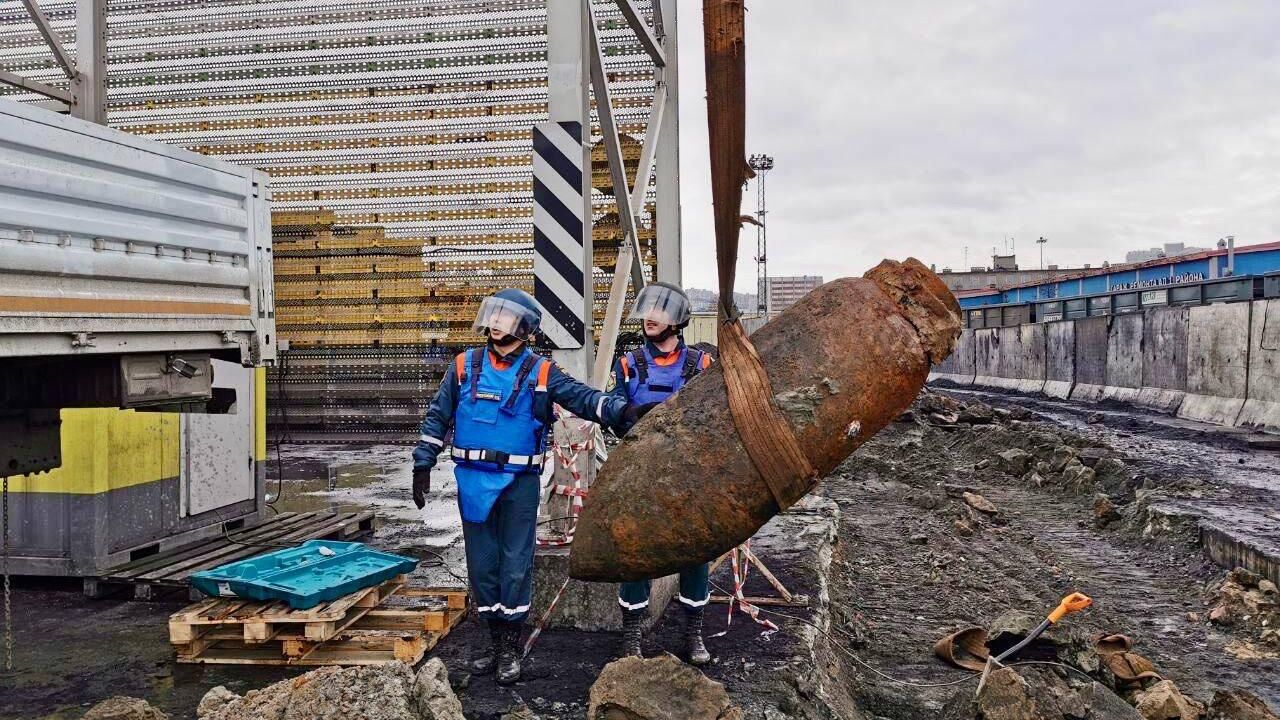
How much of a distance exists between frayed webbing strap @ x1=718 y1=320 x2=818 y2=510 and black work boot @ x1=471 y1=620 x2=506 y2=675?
6.75 ft

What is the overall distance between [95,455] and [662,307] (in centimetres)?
384

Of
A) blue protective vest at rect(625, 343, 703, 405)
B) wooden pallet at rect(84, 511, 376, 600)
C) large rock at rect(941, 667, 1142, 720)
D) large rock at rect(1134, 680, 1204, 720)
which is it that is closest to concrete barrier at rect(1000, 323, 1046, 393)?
large rock at rect(1134, 680, 1204, 720)

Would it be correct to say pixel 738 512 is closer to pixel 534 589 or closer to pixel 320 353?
pixel 534 589

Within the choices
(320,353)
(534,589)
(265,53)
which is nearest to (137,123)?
(265,53)

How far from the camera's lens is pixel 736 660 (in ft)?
13.7

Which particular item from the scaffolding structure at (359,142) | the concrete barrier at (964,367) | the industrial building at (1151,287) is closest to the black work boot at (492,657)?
the scaffolding structure at (359,142)

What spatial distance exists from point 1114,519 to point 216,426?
8.22 m

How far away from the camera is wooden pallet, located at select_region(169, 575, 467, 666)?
418cm

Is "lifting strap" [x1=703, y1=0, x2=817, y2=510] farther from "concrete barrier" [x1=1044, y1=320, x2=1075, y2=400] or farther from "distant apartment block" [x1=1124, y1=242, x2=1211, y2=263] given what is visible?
"distant apartment block" [x1=1124, y1=242, x2=1211, y2=263]

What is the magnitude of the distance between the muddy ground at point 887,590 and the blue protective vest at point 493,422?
0.85 metres

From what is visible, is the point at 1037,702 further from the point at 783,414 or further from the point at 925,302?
the point at 783,414

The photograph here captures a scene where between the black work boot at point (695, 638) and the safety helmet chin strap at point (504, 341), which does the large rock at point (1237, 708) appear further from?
the safety helmet chin strap at point (504, 341)

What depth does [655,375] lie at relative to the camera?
14.1 ft

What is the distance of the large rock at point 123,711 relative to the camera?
10.5 feet
